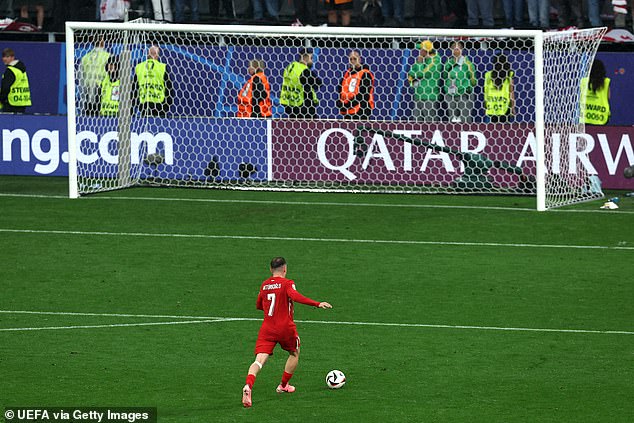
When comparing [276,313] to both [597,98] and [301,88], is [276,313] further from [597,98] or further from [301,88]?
[301,88]

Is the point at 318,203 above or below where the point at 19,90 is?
below

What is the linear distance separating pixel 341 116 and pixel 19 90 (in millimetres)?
6033

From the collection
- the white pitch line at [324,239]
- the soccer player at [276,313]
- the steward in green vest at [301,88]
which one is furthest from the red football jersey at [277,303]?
the steward in green vest at [301,88]

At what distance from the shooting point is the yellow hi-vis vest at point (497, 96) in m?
22.5

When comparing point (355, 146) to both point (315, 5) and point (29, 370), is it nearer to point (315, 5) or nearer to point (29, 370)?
point (315, 5)

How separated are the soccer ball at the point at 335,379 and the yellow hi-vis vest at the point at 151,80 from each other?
42.4ft

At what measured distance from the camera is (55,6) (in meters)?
27.4

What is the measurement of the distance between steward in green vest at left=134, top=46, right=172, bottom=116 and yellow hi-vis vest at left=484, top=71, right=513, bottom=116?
18.0 feet

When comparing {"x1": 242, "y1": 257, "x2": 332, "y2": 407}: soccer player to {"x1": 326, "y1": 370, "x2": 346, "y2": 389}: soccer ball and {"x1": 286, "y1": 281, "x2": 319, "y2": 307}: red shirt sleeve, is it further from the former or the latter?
{"x1": 326, "y1": 370, "x2": 346, "y2": 389}: soccer ball

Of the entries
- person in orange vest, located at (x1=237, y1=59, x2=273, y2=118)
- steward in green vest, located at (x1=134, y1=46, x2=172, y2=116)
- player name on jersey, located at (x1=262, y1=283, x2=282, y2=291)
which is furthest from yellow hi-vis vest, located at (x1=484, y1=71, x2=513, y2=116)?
player name on jersey, located at (x1=262, y1=283, x2=282, y2=291)

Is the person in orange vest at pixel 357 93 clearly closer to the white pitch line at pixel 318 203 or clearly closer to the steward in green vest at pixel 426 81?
the steward in green vest at pixel 426 81

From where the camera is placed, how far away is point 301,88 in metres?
23.7

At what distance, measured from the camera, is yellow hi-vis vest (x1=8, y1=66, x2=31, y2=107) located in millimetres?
24906

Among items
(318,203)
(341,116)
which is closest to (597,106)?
(341,116)
